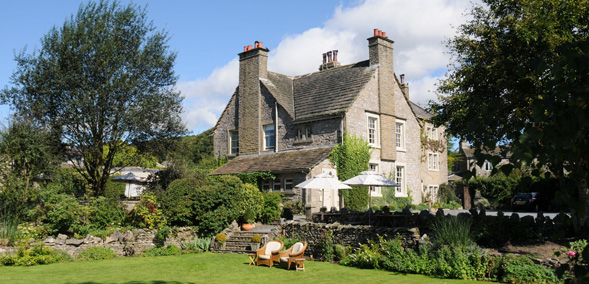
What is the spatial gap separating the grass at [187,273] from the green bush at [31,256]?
0.51m

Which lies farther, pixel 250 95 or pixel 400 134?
pixel 250 95

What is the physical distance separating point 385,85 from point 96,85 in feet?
57.9

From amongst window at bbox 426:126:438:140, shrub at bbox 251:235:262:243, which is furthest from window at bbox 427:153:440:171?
shrub at bbox 251:235:262:243

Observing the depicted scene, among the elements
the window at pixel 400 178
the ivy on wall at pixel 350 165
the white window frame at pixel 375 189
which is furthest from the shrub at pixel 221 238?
the window at pixel 400 178

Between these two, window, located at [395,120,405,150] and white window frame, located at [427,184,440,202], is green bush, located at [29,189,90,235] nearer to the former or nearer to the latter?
window, located at [395,120,405,150]

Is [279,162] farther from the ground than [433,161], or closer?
closer

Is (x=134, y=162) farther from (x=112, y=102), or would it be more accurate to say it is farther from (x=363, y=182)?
(x=363, y=182)

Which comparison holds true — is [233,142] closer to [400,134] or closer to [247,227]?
[400,134]

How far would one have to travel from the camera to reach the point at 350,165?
27.4 meters

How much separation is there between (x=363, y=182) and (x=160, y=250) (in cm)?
870

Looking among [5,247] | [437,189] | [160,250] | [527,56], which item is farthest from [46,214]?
[437,189]

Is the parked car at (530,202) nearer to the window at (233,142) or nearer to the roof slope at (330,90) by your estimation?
the roof slope at (330,90)

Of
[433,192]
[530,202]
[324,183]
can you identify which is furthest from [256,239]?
[433,192]

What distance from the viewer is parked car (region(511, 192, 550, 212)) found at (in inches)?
1262
